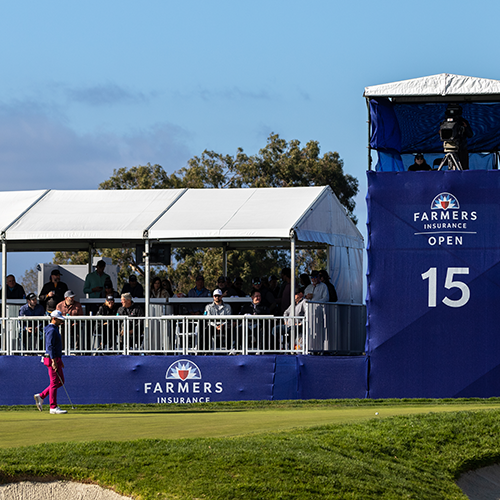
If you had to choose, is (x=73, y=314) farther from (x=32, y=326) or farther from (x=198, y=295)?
(x=198, y=295)

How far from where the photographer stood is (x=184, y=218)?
747 inches

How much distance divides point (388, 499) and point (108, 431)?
4.05 m

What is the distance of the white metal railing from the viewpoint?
17672 millimetres

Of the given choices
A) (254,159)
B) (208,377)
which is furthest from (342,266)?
(254,159)

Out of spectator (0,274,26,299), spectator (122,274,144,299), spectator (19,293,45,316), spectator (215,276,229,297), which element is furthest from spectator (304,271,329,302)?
spectator (0,274,26,299)

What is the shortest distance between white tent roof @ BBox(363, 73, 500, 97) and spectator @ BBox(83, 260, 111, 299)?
8.03 metres

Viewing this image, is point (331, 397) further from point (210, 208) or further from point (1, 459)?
point (1, 459)

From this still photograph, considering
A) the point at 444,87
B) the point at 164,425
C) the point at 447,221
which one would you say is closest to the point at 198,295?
the point at 447,221

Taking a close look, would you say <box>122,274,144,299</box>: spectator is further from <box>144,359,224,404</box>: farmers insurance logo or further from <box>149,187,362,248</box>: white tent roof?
<box>144,359,224,404</box>: farmers insurance logo

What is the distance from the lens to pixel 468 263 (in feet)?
54.6

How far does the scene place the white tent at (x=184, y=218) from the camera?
1834 centimetres

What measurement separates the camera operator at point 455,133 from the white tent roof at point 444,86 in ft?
1.78

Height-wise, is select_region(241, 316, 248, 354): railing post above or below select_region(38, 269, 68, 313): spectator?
below

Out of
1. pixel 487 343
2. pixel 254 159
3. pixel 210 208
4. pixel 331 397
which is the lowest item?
pixel 331 397
